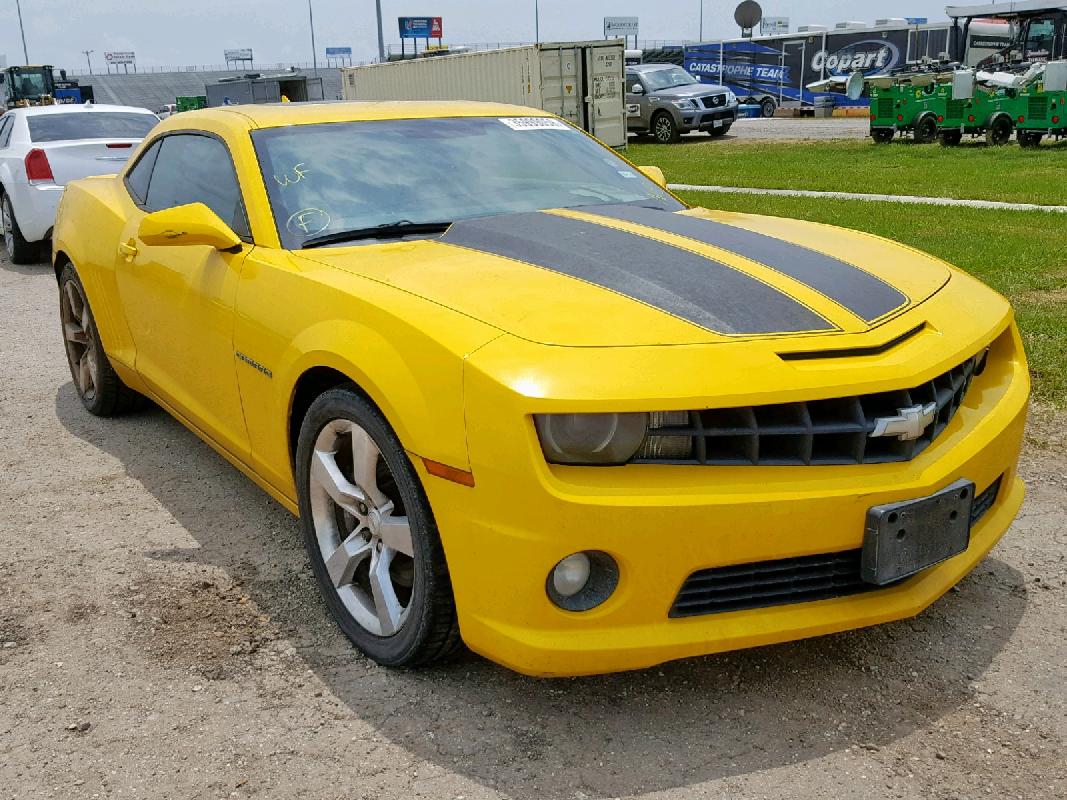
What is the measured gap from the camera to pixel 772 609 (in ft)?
8.12

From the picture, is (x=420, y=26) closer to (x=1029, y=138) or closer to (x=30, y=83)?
(x=30, y=83)

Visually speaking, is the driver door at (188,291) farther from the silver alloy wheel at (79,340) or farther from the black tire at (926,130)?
the black tire at (926,130)

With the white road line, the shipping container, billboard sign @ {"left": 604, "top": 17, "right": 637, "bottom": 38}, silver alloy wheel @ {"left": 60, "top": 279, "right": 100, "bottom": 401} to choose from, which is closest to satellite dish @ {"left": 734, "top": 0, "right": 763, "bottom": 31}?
the shipping container

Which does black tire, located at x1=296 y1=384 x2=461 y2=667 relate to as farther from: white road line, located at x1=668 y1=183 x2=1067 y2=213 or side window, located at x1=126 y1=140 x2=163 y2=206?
white road line, located at x1=668 y1=183 x2=1067 y2=213

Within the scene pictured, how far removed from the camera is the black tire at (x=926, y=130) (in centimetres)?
2075

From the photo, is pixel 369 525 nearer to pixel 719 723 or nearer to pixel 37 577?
pixel 719 723

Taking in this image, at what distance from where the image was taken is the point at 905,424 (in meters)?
2.44

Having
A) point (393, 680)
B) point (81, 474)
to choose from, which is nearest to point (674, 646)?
point (393, 680)

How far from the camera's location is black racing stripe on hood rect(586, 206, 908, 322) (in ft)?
9.03

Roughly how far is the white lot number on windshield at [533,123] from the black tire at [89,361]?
2111mm

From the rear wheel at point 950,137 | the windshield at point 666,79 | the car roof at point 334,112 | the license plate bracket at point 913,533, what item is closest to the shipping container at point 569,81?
the windshield at point 666,79

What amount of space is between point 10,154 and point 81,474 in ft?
23.3

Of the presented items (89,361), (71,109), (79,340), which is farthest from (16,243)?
(89,361)

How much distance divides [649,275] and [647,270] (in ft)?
0.13
